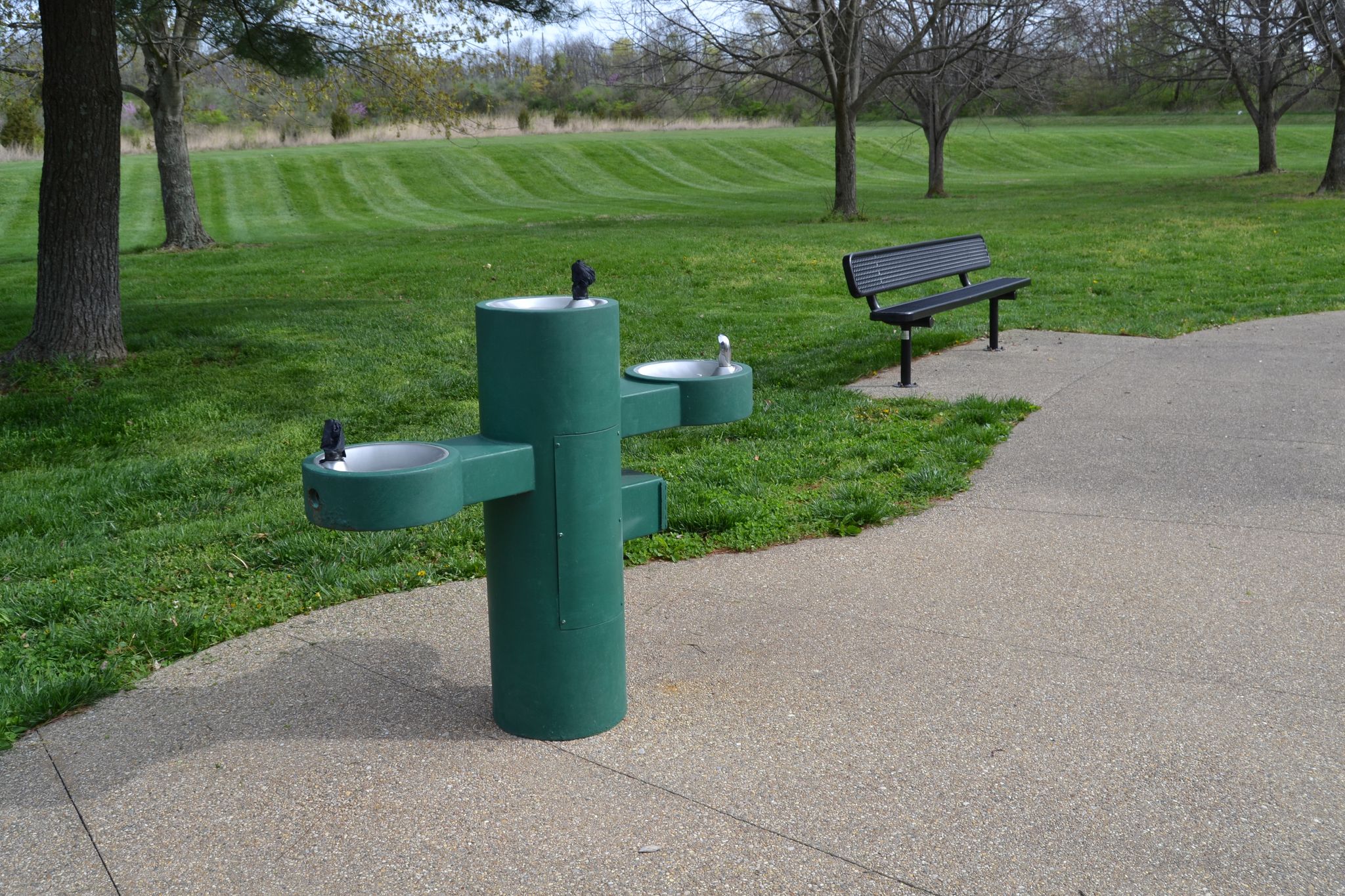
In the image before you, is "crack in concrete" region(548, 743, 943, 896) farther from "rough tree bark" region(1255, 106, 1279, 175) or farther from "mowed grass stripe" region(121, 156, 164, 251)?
"rough tree bark" region(1255, 106, 1279, 175)

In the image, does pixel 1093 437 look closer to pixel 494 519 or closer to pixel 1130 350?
pixel 1130 350

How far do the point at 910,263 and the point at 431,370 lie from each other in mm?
3539

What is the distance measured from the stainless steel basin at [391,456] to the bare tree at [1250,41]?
22507 millimetres

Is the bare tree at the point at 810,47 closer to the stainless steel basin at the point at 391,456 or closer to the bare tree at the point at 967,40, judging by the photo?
the bare tree at the point at 967,40

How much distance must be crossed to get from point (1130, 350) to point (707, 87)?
14767 millimetres

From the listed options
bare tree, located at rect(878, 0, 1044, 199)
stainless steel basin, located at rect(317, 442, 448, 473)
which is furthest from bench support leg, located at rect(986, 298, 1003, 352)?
bare tree, located at rect(878, 0, 1044, 199)

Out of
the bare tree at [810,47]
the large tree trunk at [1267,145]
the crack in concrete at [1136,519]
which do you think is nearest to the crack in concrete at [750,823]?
the crack in concrete at [1136,519]

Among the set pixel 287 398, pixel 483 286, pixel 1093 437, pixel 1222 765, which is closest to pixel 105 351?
pixel 287 398

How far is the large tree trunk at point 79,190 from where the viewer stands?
8547 mm

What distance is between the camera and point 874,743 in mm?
3141

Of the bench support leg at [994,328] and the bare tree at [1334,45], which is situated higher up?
the bare tree at [1334,45]

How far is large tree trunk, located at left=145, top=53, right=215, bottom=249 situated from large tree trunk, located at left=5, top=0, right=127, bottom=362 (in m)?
10.2

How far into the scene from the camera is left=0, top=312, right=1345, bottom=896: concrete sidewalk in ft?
8.66

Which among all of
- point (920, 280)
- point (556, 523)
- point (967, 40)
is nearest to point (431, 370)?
point (920, 280)
